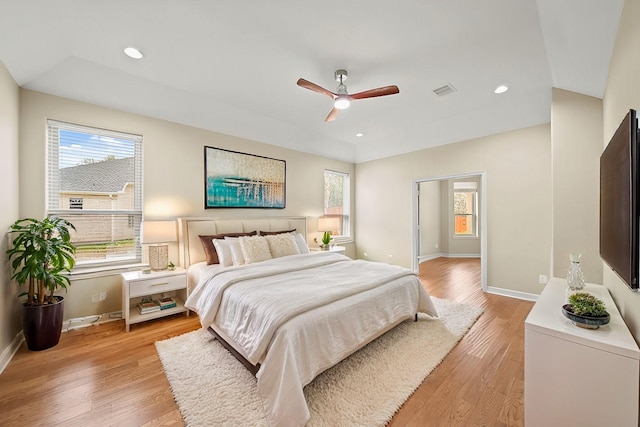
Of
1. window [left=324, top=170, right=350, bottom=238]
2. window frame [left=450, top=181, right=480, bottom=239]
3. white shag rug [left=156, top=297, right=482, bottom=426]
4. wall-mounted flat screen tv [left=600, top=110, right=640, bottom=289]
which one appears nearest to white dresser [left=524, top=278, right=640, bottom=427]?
wall-mounted flat screen tv [left=600, top=110, right=640, bottom=289]

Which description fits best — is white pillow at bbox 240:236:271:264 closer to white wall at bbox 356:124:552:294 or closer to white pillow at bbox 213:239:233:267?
white pillow at bbox 213:239:233:267

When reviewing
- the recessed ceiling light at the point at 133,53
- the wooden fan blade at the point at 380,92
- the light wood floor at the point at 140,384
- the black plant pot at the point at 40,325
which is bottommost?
the light wood floor at the point at 140,384

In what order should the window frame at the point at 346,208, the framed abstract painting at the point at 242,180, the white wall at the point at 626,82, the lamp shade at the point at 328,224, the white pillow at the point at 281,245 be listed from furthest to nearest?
the window frame at the point at 346,208
the lamp shade at the point at 328,224
the framed abstract painting at the point at 242,180
the white pillow at the point at 281,245
the white wall at the point at 626,82

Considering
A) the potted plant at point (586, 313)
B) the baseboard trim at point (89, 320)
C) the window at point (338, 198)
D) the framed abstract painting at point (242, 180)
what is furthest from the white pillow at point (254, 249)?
the potted plant at point (586, 313)

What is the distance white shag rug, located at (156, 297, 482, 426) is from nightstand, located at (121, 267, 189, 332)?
601 mm

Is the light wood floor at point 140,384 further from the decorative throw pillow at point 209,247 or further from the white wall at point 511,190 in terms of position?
the white wall at point 511,190

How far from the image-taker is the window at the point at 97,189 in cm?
292

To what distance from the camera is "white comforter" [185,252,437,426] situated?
166cm

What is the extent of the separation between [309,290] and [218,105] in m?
3.04

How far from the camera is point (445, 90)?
3338mm

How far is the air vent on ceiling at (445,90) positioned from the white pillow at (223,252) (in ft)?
11.3

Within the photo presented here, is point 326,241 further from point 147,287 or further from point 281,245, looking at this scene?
point 147,287

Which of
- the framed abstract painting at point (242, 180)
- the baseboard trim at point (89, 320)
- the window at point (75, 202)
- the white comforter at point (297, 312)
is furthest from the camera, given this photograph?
the framed abstract painting at point (242, 180)

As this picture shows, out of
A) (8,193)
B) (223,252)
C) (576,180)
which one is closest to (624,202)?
(576,180)
